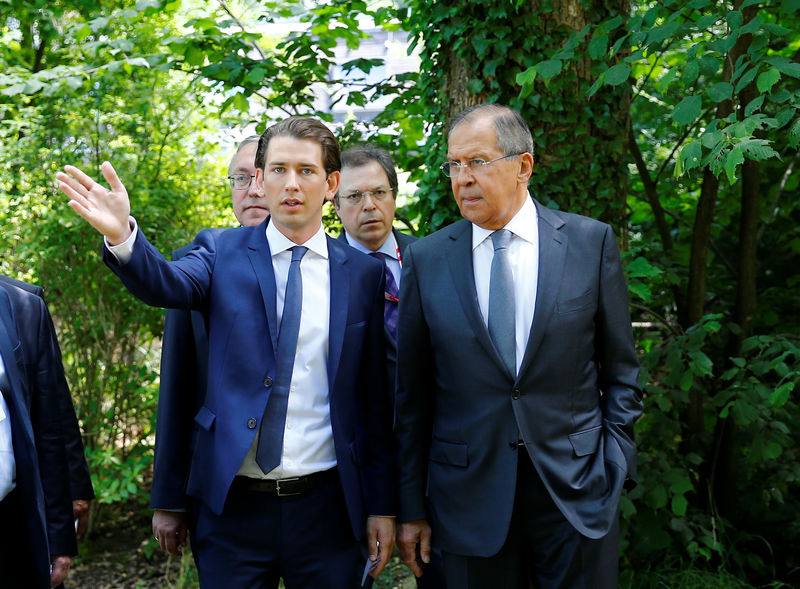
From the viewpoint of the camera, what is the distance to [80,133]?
19.6ft

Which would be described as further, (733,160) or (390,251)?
(390,251)

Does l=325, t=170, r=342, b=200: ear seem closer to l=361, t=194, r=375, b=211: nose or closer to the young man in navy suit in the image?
the young man in navy suit

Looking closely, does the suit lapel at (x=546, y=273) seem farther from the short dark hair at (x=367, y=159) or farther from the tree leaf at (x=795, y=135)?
the short dark hair at (x=367, y=159)

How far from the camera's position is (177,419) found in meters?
2.56

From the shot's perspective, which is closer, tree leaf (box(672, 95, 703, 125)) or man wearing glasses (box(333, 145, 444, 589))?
tree leaf (box(672, 95, 703, 125))

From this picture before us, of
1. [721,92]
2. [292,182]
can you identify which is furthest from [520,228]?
[721,92]

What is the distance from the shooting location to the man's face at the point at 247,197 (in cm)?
325

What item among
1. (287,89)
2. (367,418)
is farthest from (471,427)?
(287,89)

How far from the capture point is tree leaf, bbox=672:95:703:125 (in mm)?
2814

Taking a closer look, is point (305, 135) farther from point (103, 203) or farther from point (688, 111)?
point (688, 111)

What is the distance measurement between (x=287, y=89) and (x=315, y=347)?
10.6 ft

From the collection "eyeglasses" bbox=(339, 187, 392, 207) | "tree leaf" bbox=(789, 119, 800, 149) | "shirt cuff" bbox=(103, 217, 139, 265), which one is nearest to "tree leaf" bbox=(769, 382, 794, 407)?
"tree leaf" bbox=(789, 119, 800, 149)

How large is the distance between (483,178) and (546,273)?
370 mm

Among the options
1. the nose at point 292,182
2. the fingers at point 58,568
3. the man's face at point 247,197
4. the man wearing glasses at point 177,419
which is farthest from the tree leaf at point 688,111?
the fingers at point 58,568
